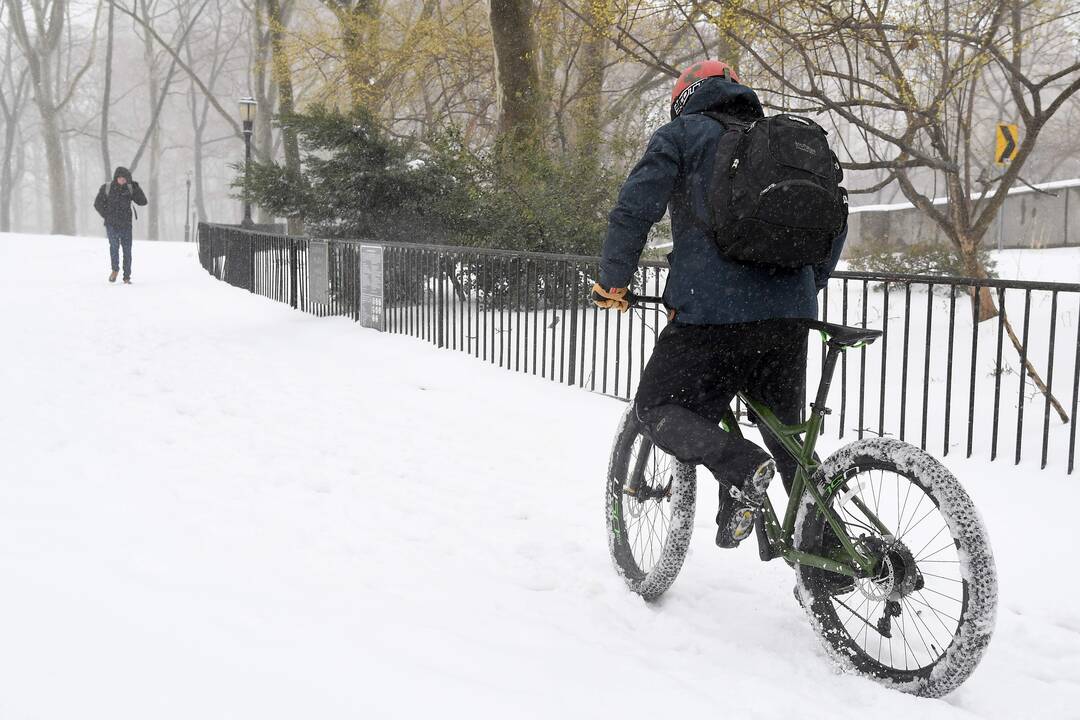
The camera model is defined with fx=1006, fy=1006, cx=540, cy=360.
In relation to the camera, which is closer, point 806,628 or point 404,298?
point 806,628

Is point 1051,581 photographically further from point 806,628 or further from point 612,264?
point 612,264

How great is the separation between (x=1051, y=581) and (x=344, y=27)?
20.9 metres

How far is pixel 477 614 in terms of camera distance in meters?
3.76

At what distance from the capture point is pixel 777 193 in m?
3.06

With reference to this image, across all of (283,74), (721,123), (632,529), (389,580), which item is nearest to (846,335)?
(721,123)

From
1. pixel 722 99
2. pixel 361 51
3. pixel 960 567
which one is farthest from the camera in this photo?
pixel 361 51

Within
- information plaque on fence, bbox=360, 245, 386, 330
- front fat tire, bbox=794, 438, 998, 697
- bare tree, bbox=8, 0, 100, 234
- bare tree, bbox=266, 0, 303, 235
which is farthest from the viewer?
bare tree, bbox=8, 0, 100, 234

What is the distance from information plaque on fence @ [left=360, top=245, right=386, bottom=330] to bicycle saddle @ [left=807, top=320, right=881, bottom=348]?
28.2 feet

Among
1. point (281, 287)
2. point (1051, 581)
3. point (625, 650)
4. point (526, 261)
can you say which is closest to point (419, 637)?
point (625, 650)

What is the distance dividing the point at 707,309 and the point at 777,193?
0.44 m

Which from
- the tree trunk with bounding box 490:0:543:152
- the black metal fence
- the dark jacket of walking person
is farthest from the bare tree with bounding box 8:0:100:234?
the black metal fence

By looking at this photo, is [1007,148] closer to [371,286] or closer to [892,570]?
[371,286]

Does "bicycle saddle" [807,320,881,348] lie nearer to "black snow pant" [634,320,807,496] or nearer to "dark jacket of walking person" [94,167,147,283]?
"black snow pant" [634,320,807,496]

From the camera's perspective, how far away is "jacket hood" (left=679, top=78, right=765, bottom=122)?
339 centimetres
